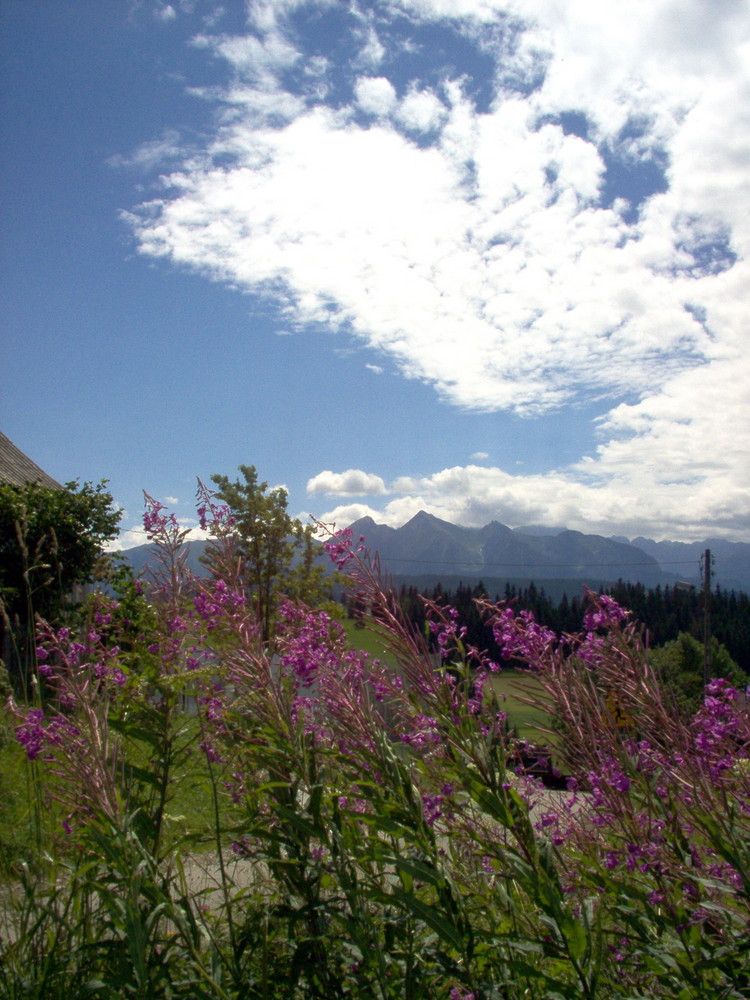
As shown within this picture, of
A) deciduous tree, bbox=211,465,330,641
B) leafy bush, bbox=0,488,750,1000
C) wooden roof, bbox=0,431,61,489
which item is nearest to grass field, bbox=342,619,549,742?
leafy bush, bbox=0,488,750,1000

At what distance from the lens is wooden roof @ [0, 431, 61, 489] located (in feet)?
85.4

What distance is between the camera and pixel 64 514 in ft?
64.6

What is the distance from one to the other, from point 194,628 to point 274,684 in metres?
0.70

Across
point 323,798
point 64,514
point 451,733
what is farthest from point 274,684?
point 64,514

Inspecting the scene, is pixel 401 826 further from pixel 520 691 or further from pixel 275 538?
pixel 275 538

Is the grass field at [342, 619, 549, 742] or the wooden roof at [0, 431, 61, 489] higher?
the wooden roof at [0, 431, 61, 489]

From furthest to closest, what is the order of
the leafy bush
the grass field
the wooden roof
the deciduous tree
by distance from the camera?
1. the wooden roof
2. the deciduous tree
3. the grass field
4. the leafy bush

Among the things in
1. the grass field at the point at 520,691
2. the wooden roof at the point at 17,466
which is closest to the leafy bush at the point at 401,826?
the grass field at the point at 520,691

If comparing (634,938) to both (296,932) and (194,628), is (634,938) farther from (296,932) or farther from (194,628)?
(194,628)

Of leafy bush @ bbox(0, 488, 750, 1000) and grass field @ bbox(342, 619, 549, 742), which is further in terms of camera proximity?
grass field @ bbox(342, 619, 549, 742)

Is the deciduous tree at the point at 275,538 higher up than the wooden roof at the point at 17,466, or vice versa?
the wooden roof at the point at 17,466

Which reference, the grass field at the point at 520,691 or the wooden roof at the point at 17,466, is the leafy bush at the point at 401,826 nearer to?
the grass field at the point at 520,691

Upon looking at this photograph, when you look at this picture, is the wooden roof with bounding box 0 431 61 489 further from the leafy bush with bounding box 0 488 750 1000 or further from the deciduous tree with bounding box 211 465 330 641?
the leafy bush with bounding box 0 488 750 1000

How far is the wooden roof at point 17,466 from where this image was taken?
1024 inches
